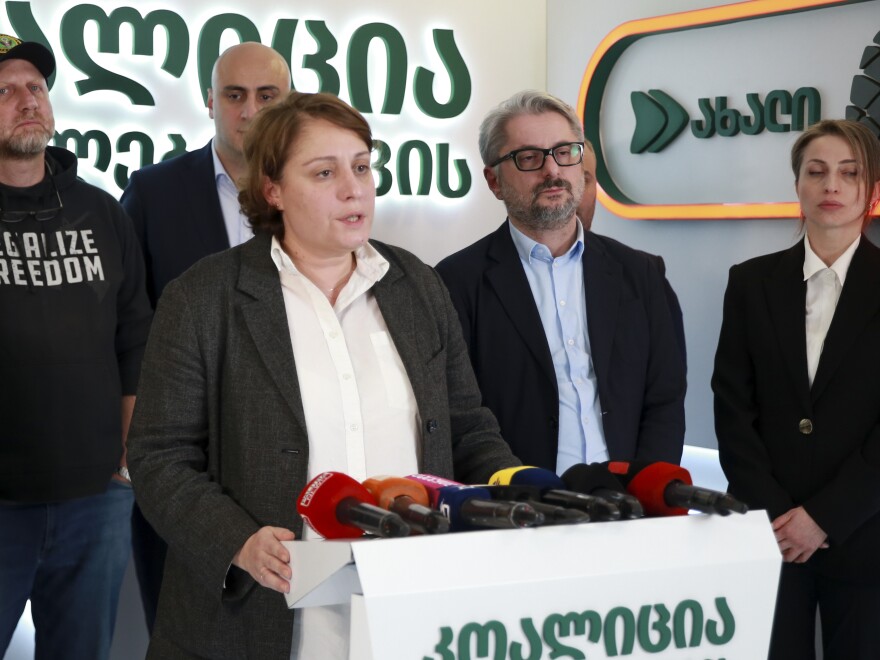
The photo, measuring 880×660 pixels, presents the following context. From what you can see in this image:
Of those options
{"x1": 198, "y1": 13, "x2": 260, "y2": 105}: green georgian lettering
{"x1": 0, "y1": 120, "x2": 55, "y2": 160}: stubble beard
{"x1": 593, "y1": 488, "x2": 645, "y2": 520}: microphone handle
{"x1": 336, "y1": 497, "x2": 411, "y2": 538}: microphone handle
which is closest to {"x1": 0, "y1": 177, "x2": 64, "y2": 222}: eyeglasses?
{"x1": 0, "y1": 120, "x2": 55, "y2": 160}: stubble beard

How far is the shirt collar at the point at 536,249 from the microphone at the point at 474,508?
1415 mm

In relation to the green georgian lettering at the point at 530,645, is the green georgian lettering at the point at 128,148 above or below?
above

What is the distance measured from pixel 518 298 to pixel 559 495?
1.47 m

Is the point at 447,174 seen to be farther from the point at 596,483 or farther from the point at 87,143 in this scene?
the point at 596,483

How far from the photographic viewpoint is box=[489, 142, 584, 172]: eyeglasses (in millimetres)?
3084

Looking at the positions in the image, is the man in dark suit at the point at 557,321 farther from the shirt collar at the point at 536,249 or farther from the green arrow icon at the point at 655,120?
the green arrow icon at the point at 655,120

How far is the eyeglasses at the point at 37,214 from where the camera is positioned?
3.24 m

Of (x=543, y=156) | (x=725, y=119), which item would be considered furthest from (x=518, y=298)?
(x=725, y=119)

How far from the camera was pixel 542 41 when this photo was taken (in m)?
5.99

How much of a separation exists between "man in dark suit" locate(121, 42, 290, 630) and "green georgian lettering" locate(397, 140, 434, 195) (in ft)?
5.45

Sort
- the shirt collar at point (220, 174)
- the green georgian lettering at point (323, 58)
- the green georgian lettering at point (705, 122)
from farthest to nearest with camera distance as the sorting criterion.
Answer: the green georgian lettering at point (323, 58)
the green georgian lettering at point (705, 122)
the shirt collar at point (220, 174)

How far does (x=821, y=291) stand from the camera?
3.46 m

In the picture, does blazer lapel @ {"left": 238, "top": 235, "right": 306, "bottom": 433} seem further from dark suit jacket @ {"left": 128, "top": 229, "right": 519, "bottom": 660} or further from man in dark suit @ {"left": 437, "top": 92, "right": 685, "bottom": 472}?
man in dark suit @ {"left": 437, "top": 92, "right": 685, "bottom": 472}

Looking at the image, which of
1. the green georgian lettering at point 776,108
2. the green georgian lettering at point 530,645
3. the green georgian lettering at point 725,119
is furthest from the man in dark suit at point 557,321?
the green georgian lettering at point 725,119
